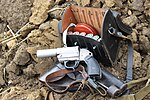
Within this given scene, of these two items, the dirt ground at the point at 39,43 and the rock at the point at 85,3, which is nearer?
the dirt ground at the point at 39,43

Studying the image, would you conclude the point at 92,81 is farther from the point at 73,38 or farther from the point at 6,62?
the point at 6,62

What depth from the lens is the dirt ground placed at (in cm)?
279

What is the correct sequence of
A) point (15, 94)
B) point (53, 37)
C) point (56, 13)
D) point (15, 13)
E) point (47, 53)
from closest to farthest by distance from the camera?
point (47, 53) → point (15, 94) → point (53, 37) → point (56, 13) → point (15, 13)

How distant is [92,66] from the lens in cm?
262

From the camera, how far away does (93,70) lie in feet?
8.51

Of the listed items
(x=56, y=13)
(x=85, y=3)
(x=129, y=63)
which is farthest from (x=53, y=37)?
(x=129, y=63)

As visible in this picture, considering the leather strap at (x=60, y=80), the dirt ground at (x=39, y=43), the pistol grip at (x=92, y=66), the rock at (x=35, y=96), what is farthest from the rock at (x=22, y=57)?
the pistol grip at (x=92, y=66)

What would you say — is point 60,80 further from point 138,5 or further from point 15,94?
point 138,5

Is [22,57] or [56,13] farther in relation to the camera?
[56,13]

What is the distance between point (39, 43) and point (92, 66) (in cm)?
50

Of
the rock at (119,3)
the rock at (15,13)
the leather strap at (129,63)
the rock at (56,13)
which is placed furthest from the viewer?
the rock at (15,13)

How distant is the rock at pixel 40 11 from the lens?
3.06 metres

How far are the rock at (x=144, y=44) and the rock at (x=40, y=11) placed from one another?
66 centimetres

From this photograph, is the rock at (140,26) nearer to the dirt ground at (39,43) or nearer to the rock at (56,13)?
the dirt ground at (39,43)
